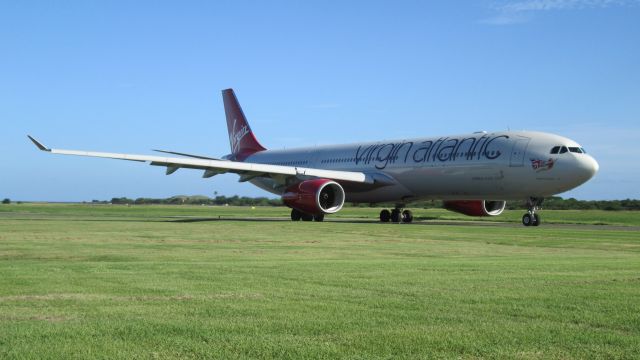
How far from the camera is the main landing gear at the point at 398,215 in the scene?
35.9 meters

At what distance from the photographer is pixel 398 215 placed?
3625 cm

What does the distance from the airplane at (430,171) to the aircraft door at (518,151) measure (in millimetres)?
39

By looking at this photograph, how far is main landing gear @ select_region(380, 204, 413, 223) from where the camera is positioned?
35906 mm

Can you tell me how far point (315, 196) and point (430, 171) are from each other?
5.30 meters

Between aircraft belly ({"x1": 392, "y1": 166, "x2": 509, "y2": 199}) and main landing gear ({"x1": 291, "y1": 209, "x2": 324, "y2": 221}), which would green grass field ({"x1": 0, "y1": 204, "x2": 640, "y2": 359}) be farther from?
main landing gear ({"x1": 291, "y1": 209, "x2": 324, "y2": 221})

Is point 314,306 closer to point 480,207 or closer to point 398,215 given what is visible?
point 398,215

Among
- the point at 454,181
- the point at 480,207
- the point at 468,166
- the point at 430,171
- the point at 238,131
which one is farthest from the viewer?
the point at 238,131

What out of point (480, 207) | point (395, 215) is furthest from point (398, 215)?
point (480, 207)

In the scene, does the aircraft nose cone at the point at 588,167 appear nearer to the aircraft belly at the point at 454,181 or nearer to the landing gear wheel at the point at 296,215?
the aircraft belly at the point at 454,181

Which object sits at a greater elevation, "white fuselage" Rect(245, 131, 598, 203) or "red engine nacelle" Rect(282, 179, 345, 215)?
"white fuselage" Rect(245, 131, 598, 203)

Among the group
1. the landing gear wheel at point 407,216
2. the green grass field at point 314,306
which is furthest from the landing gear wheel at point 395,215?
the green grass field at point 314,306

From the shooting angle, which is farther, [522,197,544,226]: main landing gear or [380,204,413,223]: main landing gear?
[380,204,413,223]: main landing gear

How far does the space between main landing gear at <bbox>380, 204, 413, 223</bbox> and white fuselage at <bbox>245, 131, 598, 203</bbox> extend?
0.72 meters

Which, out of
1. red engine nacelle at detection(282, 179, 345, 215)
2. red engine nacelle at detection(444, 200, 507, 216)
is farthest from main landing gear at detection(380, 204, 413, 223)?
red engine nacelle at detection(282, 179, 345, 215)
